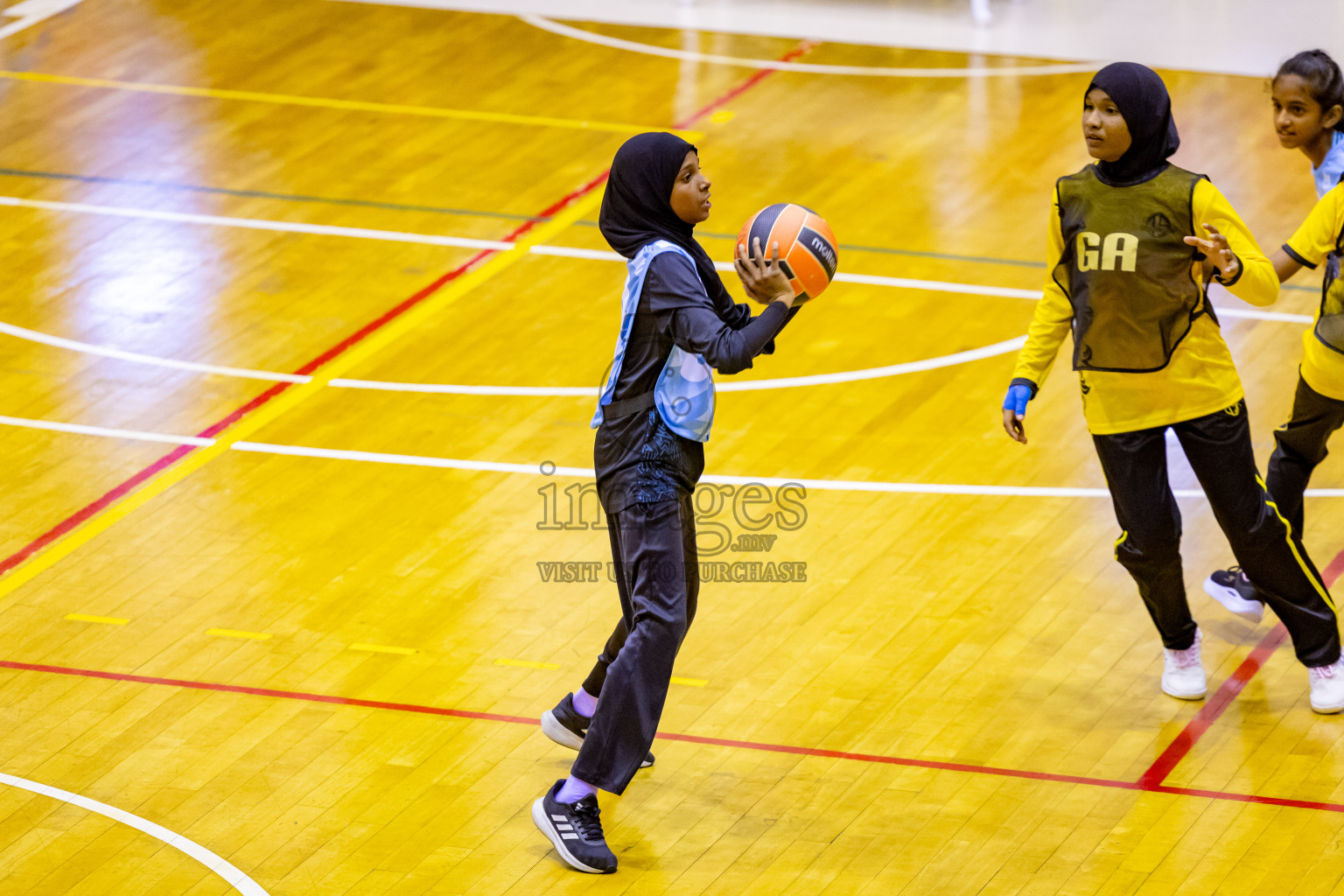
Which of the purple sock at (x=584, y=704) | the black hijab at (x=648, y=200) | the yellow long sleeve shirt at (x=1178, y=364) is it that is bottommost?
the purple sock at (x=584, y=704)

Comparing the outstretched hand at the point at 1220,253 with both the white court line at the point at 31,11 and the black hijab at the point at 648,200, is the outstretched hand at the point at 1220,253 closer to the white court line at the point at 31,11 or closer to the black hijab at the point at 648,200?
the black hijab at the point at 648,200

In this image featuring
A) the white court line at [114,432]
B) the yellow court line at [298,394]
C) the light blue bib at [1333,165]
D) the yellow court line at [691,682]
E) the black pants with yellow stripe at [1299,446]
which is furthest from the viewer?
the white court line at [114,432]

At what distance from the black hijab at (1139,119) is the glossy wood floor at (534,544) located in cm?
180

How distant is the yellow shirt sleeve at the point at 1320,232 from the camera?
614 cm

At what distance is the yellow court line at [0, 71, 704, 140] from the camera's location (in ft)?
40.3

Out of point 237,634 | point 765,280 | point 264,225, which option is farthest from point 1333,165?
point 264,225

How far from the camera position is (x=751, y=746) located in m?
6.46

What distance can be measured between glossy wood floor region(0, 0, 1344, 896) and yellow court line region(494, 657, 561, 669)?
0.5 inches

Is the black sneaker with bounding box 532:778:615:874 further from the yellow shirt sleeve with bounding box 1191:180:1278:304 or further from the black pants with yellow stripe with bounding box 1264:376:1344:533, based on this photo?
the black pants with yellow stripe with bounding box 1264:376:1344:533

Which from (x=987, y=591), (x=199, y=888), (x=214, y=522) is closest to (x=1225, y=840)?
(x=987, y=591)

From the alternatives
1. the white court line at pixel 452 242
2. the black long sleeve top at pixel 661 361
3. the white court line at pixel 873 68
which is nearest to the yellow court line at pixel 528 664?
the black long sleeve top at pixel 661 361

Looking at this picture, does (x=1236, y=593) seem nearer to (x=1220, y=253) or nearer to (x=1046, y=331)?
(x=1046, y=331)

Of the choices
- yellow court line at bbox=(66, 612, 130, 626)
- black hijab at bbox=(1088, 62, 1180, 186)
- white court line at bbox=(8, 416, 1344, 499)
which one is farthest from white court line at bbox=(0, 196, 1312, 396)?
black hijab at bbox=(1088, 62, 1180, 186)

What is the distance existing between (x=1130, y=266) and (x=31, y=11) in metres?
11.1
